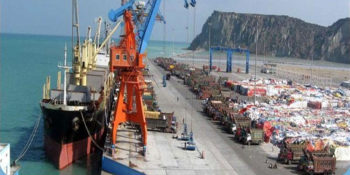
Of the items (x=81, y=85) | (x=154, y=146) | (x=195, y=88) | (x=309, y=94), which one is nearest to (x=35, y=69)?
(x=195, y=88)

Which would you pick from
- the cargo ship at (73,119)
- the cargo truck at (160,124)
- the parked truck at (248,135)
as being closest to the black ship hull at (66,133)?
the cargo ship at (73,119)

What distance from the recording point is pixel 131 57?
2606 centimetres

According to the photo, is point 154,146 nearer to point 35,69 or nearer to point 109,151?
point 109,151

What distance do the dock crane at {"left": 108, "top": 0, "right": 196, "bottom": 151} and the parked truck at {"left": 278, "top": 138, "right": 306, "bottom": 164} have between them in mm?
7240

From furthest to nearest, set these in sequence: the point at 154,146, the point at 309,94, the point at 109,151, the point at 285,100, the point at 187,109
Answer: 1. the point at 309,94
2. the point at 285,100
3. the point at 187,109
4. the point at 154,146
5. the point at 109,151

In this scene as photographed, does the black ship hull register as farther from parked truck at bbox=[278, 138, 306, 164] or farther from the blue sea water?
parked truck at bbox=[278, 138, 306, 164]

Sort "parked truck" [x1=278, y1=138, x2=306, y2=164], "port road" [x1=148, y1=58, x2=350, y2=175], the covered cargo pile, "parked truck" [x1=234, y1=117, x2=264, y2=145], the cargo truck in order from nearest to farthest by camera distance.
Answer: "port road" [x1=148, y1=58, x2=350, y2=175]
"parked truck" [x1=278, y1=138, x2=306, y2=164]
"parked truck" [x1=234, y1=117, x2=264, y2=145]
the covered cargo pile
the cargo truck

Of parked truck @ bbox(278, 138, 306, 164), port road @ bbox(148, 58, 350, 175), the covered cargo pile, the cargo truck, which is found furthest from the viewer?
the cargo truck

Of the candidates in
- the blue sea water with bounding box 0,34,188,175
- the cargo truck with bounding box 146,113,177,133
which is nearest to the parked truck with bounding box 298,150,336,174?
the cargo truck with bounding box 146,113,177,133

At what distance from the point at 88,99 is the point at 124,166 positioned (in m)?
8.38

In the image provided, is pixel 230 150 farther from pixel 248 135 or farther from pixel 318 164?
pixel 318 164

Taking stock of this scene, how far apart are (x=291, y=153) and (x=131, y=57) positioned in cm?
979

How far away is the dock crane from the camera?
25922mm

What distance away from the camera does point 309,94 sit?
5475 centimetres
